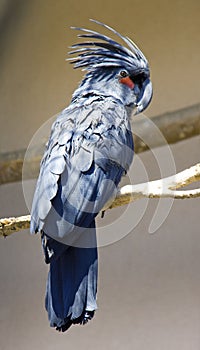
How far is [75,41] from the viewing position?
4426mm

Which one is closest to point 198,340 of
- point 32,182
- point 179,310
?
point 179,310

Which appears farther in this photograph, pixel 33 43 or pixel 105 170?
pixel 33 43

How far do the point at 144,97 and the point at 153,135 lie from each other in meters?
0.66

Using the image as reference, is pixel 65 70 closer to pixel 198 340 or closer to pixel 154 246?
pixel 154 246

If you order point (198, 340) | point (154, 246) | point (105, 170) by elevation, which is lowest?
point (198, 340)

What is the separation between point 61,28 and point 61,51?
0.40ft

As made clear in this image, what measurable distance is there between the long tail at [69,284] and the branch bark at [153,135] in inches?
47.0

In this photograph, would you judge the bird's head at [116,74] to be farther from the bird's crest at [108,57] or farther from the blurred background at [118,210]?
the blurred background at [118,210]

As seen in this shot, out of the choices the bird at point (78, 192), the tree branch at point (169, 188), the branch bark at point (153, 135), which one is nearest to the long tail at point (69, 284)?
the bird at point (78, 192)

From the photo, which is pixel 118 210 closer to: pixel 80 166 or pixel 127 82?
pixel 127 82

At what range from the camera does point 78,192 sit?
3.00 m

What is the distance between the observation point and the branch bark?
407 cm

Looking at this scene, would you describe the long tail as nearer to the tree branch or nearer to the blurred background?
the tree branch

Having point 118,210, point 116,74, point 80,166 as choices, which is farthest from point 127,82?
point 118,210
